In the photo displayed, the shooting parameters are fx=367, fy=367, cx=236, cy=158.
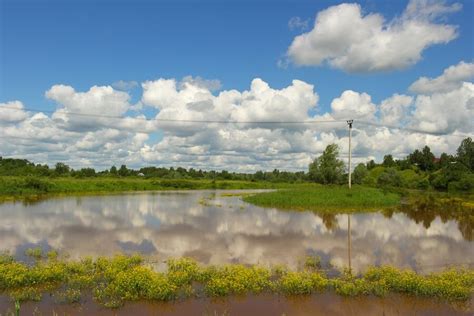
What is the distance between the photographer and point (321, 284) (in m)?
12.3

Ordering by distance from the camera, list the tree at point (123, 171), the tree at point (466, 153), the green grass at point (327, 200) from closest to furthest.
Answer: the green grass at point (327, 200)
the tree at point (466, 153)
the tree at point (123, 171)

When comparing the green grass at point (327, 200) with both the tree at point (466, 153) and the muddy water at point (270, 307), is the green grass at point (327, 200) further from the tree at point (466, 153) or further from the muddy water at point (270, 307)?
Result: the tree at point (466, 153)

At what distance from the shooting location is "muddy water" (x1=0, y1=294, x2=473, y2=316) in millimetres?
10359

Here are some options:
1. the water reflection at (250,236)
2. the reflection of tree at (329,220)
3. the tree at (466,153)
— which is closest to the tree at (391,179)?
the tree at (466,153)

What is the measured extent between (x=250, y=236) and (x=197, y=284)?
1020 centimetres

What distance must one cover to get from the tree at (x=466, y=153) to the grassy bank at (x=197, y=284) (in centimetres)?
→ 11032

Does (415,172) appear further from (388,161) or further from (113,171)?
(113,171)

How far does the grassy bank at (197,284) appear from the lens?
11.4m

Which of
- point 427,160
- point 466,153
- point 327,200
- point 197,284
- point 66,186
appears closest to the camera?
point 197,284

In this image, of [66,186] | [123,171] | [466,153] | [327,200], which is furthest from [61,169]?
[466,153]

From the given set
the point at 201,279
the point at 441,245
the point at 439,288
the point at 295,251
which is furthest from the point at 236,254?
the point at 441,245

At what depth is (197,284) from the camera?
12719 millimetres

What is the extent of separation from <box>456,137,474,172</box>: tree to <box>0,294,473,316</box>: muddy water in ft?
368

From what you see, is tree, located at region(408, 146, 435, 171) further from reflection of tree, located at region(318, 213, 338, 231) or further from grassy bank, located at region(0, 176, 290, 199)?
reflection of tree, located at region(318, 213, 338, 231)
